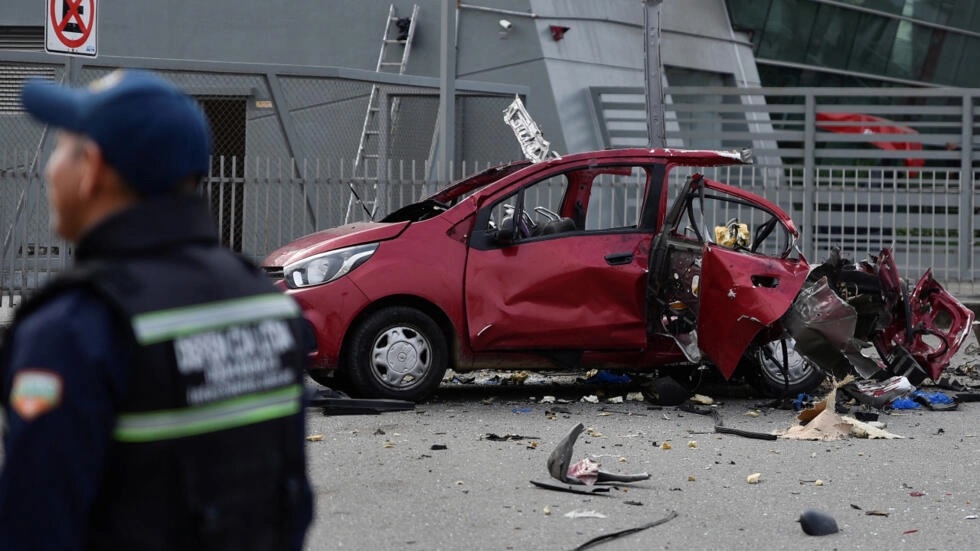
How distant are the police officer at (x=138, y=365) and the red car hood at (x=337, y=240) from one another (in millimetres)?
6932

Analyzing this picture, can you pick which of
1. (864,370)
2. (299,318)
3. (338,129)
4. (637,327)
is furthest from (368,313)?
(338,129)

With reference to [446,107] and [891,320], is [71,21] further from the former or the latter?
[891,320]

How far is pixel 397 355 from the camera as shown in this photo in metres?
9.04

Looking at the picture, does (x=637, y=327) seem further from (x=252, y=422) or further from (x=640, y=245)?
(x=252, y=422)

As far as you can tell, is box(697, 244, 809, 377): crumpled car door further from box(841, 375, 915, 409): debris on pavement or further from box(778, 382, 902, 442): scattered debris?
box(841, 375, 915, 409): debris on pavement

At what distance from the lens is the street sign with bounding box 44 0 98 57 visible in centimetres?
1132

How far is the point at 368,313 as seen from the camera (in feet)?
29.6

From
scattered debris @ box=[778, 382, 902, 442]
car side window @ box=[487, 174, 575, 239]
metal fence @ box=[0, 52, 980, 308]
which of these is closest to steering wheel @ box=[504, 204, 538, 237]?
car side window @ box=[487, 174, 575, 239]

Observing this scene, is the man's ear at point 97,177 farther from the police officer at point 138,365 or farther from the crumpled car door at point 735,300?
the crumpled car door at point 735,300

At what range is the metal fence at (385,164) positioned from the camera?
14.7m

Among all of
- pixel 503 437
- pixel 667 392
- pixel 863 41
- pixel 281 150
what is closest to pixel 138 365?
pixel 503 437

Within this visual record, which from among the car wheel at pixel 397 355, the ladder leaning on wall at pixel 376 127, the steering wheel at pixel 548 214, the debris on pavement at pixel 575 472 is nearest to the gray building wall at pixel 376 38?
the ladder leaning on wall at pixel 376 127

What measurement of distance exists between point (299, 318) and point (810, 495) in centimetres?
470

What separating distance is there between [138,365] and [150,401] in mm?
54
